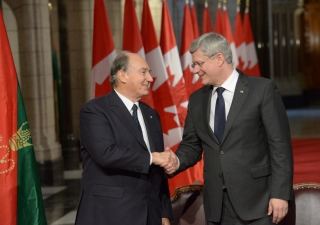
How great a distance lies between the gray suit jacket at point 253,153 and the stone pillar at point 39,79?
6.03 metres

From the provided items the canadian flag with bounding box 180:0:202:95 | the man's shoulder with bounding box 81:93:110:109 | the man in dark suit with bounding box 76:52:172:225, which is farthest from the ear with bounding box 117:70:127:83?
the canadian flag with bounding box 180:0:202:95

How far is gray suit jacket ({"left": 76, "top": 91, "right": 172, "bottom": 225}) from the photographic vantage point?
3418 millimetres

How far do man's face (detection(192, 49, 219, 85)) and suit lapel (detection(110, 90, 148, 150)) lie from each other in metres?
0.45

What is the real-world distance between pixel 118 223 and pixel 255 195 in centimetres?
74

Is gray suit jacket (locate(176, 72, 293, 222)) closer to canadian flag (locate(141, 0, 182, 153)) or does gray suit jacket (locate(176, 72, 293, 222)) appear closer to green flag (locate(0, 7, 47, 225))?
green flag (locate(0, 7, 47, 225))

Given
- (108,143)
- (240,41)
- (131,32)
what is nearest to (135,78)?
(108,143)

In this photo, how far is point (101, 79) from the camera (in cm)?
655

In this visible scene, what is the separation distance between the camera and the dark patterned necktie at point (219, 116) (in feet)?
11.9

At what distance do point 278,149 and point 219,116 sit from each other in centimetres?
37

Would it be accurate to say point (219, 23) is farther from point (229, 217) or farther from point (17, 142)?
point (229, 217)

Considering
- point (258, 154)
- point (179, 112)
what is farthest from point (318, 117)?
point (258, 154)

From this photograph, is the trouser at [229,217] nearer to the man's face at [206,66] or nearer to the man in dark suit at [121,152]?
the man in dark suit at [121,152]

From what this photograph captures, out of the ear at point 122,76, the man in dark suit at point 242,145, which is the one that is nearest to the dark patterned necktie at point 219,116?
the man in dark suit at point 242,145

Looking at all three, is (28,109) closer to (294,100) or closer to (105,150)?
(105,150)
